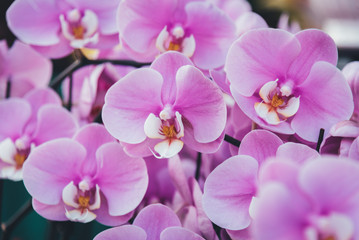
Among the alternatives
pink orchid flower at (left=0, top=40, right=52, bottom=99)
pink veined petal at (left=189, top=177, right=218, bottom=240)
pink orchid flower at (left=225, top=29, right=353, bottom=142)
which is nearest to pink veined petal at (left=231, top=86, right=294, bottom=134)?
pink orchid flower at (left=225, top=29, right=353, bottom=142)

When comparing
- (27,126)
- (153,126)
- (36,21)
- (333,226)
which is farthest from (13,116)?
(333,226)

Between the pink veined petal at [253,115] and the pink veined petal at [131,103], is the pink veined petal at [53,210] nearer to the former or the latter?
the pink veined petal at [131,103]

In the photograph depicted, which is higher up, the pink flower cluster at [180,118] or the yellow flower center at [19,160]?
the pink flower cluster at [180,118]

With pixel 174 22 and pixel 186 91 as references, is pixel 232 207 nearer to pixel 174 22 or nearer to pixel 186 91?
pixel 186 91

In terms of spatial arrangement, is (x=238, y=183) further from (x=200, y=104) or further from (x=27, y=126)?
(x=27, y=126)

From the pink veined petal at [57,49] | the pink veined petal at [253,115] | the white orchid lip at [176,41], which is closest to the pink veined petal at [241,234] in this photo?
the pink veined petal at [253,115]

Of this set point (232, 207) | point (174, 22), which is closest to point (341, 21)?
point (174, 22)

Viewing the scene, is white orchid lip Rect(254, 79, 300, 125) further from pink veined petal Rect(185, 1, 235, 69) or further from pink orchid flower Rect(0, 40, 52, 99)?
pink orchid flower Rect(0, 40, 52, 99)

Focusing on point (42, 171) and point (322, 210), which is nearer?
point (322, 210)
